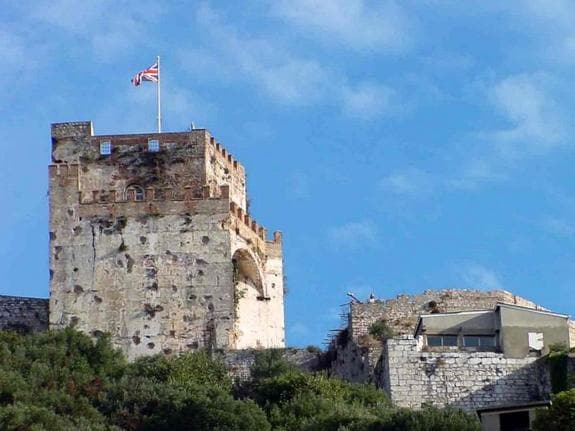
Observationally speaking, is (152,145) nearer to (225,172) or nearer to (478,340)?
(225,172)

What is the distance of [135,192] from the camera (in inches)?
2837

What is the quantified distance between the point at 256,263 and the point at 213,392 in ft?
31.6

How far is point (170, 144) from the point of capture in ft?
238

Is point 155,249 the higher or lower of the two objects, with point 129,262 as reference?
higher

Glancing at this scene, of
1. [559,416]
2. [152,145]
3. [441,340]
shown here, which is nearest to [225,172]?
[152,145]

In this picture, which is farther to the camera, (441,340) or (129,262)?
(129,262)

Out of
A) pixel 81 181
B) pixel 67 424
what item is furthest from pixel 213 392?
pixel 81 181

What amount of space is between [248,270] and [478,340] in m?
10.1

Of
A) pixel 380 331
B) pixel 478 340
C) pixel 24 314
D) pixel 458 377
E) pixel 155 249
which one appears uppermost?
pixel 155 249

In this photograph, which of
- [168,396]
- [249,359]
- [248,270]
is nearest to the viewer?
[168,396]

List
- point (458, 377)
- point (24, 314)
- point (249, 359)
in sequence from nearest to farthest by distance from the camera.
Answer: point (458, 377)
point (249, 359)
point (24, 314)

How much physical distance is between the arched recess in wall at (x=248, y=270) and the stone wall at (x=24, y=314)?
6037 mm

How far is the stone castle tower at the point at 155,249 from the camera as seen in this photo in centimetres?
6894

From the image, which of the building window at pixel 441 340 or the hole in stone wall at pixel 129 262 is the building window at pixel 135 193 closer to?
the hole in stone wall at pixel 129 262
